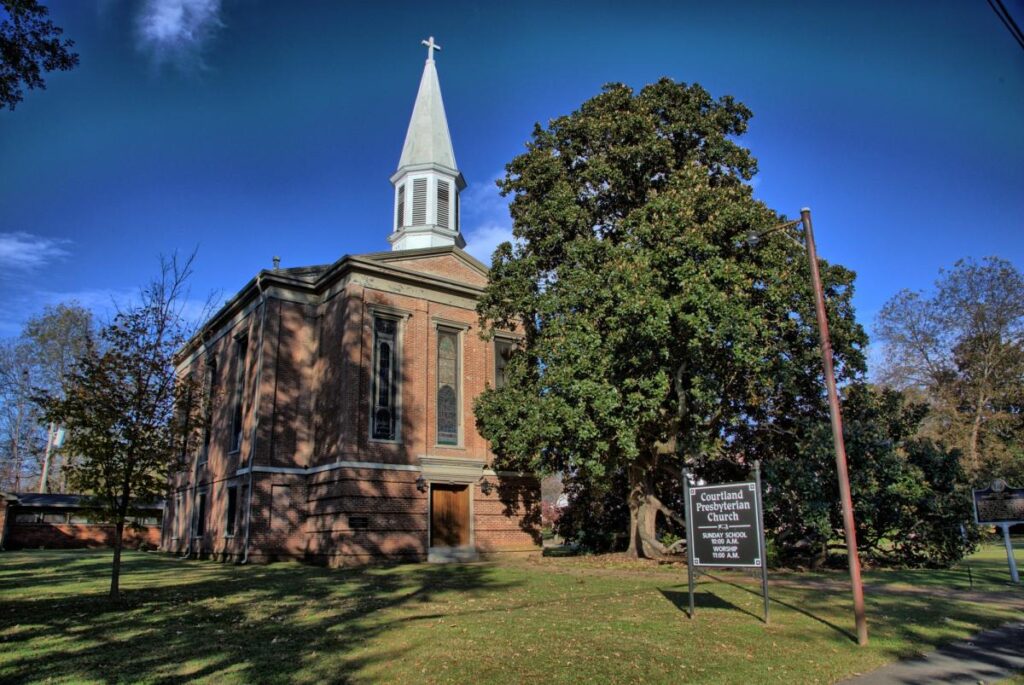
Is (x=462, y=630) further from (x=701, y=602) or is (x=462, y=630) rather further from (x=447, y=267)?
→ (x=447, y=267)

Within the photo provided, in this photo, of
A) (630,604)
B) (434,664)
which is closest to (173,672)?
(434,664)

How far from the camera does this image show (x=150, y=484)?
13133mm

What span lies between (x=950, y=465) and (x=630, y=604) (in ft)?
42.0

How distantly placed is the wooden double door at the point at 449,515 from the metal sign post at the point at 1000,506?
15410mm

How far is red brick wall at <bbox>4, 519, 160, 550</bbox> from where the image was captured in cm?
3938

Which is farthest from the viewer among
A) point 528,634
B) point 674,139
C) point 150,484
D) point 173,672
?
point 674,139

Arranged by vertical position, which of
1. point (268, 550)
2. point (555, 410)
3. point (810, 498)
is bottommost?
point (268, 550)

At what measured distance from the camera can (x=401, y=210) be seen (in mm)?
30953

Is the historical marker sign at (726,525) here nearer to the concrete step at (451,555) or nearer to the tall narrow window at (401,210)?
the concrete step at (451,555)

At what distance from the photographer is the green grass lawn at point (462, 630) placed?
746 centimetres

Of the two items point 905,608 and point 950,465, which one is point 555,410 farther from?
point 950,465

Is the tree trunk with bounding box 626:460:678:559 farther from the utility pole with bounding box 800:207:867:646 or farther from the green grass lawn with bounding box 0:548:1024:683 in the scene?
the utility pole with bounding box 800:207:867:646

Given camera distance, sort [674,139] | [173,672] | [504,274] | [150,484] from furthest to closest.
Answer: [504,274] → [674,139] → [150,484] → [173,672]

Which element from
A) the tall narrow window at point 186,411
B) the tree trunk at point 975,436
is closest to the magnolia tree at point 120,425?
the tall narrow window at point 186,411
